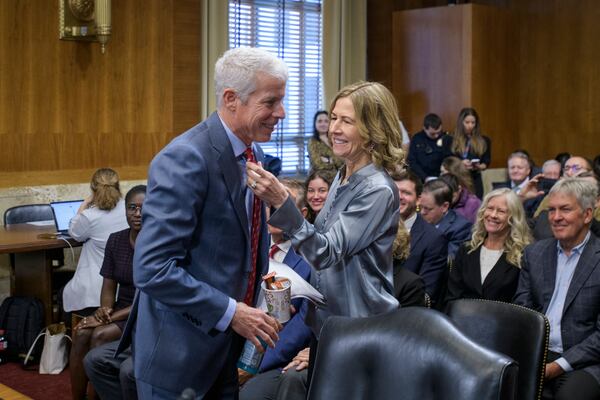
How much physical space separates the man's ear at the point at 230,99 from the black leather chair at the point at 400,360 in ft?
1.94

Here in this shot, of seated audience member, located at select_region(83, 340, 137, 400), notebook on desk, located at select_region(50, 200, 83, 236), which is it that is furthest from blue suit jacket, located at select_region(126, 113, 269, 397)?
notebook on desk, located at select_region(50, 200, 83, 236)

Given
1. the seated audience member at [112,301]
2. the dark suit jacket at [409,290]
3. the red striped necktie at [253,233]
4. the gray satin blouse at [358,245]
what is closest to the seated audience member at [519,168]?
the seated audience member at [112,301]

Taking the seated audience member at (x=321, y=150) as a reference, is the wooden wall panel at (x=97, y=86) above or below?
above

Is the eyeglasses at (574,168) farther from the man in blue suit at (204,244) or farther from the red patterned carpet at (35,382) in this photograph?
the man in blue suit at (204,244)

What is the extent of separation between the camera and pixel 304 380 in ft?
11.0

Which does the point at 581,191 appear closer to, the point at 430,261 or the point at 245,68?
the point at 430,261

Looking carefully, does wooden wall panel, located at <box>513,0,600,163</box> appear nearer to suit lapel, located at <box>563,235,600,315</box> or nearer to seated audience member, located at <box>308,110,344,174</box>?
seated audience member, located at <box>308,110,344,174</box>

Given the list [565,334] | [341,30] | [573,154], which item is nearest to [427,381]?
[565,334]

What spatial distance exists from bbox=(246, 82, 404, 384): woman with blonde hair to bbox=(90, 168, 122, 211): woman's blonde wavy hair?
3151 millimetres

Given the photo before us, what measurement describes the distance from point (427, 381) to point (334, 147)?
82cm

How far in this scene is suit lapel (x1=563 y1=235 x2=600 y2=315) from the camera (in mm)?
3543

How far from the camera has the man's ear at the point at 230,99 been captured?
212 cm

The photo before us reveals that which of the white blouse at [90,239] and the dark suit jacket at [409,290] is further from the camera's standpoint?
the white blouse at [90,239]

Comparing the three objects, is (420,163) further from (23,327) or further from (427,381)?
(427,381)
